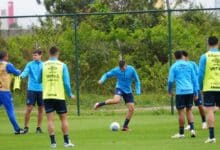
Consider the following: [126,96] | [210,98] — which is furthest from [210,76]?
[126,96]

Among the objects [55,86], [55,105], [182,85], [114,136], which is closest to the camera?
[55,86]

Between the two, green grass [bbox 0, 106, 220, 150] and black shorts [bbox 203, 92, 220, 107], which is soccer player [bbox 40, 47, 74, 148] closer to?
green grass [bbox 0, 106, 220, 150]

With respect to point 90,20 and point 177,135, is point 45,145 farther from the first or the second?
point 90,20

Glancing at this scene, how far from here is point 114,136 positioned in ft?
50.3

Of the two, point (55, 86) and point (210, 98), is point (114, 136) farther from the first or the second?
point (210, 98)

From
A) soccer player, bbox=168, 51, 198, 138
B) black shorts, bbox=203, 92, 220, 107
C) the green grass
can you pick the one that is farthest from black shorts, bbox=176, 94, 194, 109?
black shorts, bbox=203, 92, 220, 107

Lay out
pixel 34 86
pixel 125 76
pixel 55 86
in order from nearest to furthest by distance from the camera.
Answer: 1. pixel 55 86
2. pixel 34 86
3. pixel 125 76

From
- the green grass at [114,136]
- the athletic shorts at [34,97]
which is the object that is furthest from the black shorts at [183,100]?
the athletic shorts at [34,97]

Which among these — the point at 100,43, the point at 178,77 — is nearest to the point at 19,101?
the point at 100,43

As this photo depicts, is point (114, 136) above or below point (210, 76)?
below

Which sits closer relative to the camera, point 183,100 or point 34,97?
point 183,100

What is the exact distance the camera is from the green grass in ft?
43.0

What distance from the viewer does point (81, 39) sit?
23.8m

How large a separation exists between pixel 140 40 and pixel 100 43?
4.79 feet
